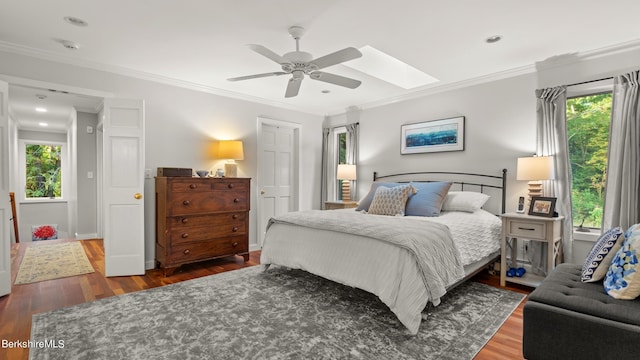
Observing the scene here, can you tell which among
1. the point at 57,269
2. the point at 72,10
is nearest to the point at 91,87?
the point at 72,10

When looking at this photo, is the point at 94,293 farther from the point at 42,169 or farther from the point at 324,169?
the point at 42,169

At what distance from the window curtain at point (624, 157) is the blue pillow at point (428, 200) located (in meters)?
1.52

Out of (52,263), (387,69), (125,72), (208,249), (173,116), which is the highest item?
(387,69)

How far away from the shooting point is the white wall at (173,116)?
140 inches

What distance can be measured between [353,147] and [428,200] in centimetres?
227

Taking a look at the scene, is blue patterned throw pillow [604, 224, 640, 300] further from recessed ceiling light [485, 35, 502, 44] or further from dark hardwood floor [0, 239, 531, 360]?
recessed ceiling light [485, 35, 502, 44]

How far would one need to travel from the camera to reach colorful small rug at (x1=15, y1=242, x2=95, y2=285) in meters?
3.77

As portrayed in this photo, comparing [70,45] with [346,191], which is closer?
[70,45]

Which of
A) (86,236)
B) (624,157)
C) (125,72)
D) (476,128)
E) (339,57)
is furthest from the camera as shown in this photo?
(86,236)

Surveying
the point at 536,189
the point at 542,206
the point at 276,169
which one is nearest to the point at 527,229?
the point at 542,206

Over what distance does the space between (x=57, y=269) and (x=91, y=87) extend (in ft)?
7.61

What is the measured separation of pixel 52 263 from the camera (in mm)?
4320

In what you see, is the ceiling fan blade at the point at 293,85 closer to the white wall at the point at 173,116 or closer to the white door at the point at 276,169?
the white wall at the point at 173,116

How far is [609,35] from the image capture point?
117 inches
